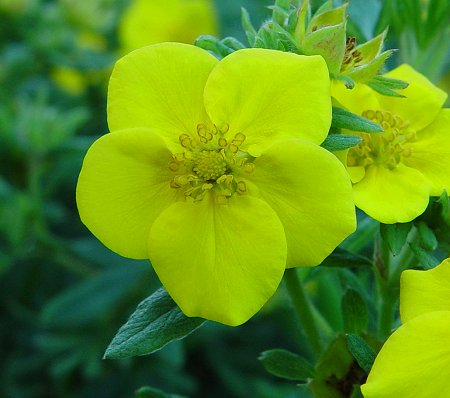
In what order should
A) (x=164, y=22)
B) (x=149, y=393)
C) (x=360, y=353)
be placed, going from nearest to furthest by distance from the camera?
(x=360, y=353) → (x=149, y=393) → (x=164, y=22)

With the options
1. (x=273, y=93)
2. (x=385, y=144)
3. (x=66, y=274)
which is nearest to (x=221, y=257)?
(x=273, y=93)

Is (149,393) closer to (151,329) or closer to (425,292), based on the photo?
(151,329)

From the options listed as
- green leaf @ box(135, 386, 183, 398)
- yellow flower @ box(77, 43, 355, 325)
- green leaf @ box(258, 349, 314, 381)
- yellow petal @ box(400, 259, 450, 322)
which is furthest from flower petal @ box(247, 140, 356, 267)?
green leaf @ box(135, 386, 183, 398)

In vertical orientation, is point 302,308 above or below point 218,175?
below

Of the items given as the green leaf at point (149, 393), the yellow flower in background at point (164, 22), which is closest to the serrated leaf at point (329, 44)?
the green leaf at point (149, 393)

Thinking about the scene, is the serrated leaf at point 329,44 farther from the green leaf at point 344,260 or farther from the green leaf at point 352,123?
the green leaf at point 344,260
